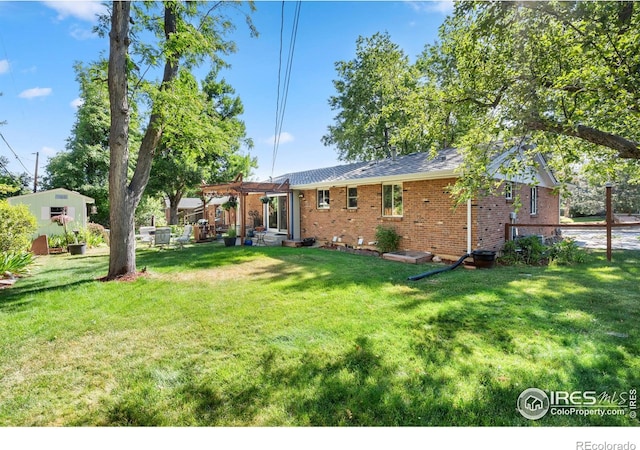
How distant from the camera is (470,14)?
5824mm

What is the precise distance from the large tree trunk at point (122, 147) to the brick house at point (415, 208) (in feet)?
24.2

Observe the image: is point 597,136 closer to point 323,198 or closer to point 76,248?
point 323,198

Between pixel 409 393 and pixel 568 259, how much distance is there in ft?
29.9

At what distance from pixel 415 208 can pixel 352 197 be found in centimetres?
312

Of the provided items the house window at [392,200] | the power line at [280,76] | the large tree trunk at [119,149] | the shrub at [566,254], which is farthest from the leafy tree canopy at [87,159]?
the shrub at [566,254]

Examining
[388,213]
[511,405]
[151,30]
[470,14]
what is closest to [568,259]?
[388,213]

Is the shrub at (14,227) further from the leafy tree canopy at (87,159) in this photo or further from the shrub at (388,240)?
the leafy tree canopy at (87,159)

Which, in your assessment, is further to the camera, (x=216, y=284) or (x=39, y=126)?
(x=39, y=126)

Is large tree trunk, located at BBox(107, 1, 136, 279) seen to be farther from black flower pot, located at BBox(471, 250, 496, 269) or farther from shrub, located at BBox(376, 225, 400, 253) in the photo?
black flower pot, located at BBox(471, 250, 496, 269)

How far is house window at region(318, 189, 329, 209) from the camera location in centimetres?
1422

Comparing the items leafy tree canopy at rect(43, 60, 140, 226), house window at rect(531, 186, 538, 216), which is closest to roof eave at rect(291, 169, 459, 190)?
house window at rect(531, 186, 538, 216)

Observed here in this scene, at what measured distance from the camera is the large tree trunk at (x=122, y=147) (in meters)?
7.10
